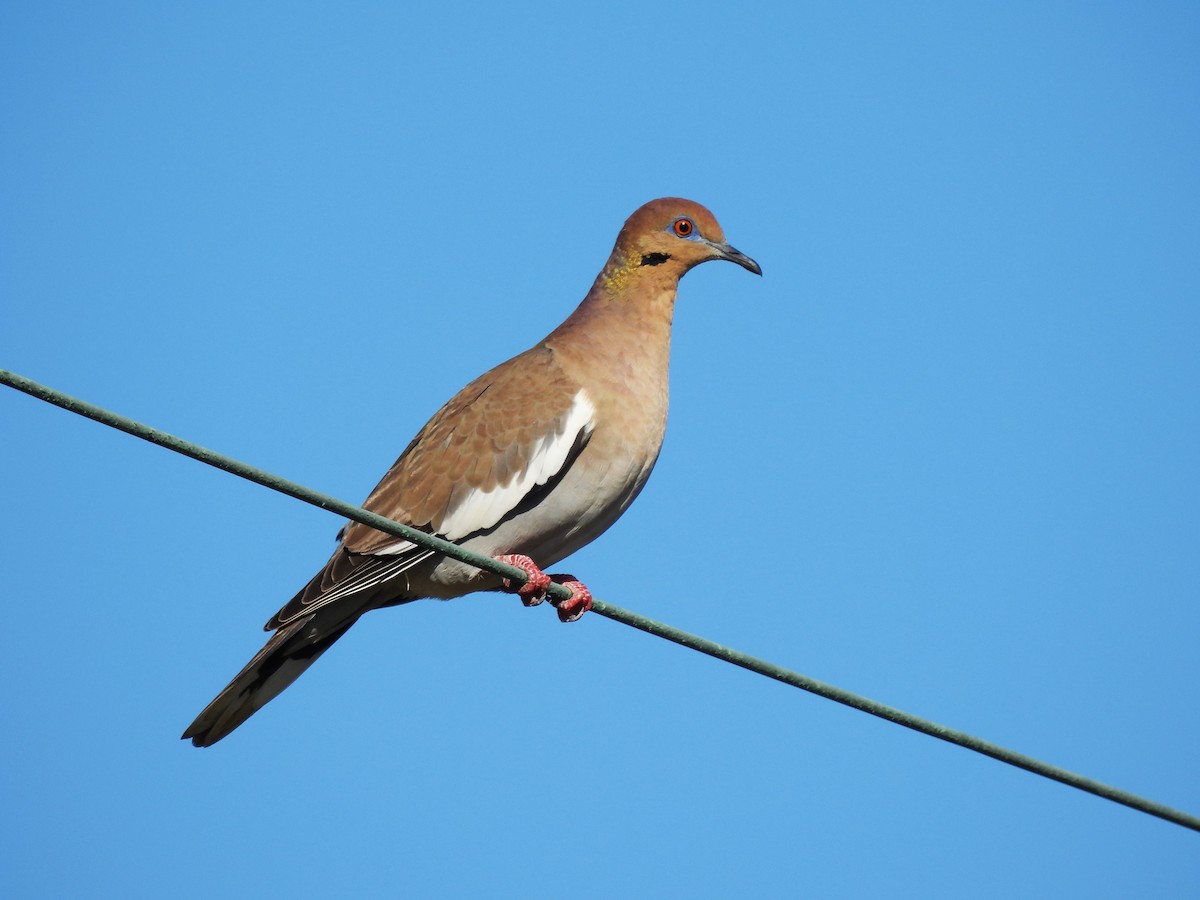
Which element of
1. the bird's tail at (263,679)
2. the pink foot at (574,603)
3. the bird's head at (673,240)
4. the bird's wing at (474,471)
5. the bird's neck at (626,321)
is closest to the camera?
the pink foot at (574,603)

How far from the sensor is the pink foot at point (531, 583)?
5.09 meters

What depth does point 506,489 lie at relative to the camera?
17.7 feet

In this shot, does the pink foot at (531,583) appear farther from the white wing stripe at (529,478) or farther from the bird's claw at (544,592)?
the white wing stripe at (529,478)

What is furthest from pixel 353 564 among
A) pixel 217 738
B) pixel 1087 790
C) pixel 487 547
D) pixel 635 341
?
pixel 1087 790

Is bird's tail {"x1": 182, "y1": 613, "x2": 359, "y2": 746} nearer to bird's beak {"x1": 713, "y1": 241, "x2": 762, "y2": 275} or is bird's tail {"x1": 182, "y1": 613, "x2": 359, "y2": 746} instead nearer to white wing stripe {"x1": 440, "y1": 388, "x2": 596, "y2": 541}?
white wing stripe {"x1": 440, "y1": 388, "x2": 596, "y2": 541}

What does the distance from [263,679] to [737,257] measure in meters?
2.60

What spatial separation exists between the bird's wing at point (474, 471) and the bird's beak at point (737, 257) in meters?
0.95

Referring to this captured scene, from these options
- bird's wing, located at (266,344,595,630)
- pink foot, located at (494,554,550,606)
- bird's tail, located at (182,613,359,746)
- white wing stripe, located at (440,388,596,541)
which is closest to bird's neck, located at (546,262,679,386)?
bird's wing, located at (266,344,595,630)

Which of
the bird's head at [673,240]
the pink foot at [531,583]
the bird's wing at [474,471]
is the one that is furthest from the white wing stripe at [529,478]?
the bird's head at [673,240]

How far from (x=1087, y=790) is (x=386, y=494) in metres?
2.98

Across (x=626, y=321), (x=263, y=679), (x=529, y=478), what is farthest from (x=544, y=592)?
(x=626, y=321)

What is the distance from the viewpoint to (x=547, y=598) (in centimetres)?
521

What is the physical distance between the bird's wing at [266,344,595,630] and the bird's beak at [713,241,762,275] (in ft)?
3.10

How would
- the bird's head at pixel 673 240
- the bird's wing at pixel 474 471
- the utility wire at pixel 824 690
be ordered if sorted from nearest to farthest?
the utility wire at pixel 824 690, the bird's wing at pixel 474 471, the bird's head at pixel 673 240
